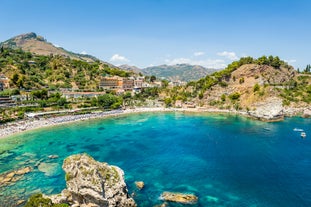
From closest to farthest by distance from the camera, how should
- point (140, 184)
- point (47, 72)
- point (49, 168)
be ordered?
point (140, 184)
point (49, 168)
point (47, 72)

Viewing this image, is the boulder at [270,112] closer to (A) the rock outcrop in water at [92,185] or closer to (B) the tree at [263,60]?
(B) the tree at [263,60]

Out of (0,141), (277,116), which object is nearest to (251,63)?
(277,116)

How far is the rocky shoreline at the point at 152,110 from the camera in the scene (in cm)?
5188

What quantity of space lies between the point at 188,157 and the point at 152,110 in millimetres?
46951

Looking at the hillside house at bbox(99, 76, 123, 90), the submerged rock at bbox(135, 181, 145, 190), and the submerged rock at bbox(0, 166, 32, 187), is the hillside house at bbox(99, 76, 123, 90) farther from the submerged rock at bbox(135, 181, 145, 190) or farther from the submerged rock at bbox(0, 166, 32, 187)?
the submerged rock at bbox(135, 181, 145, 190)

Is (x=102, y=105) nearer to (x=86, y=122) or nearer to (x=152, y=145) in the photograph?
(x=86, y=122)

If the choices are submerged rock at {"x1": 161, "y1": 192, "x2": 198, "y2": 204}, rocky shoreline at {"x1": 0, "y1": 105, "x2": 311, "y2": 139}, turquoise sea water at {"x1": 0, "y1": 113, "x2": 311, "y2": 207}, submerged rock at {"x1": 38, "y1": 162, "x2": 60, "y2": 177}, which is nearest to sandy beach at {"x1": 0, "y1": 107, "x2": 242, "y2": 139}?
rocky shoreline at {"x1": 0, "y1": 105, "x2": 311, "y2": 139}

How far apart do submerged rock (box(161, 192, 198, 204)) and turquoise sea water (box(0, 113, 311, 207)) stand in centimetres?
86

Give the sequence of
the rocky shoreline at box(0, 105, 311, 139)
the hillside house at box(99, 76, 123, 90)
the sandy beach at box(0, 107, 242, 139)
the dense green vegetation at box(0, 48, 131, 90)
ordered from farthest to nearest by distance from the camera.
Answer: the hillside house at box(99, 76, 123, 90), the dense green vegetation at box(0, 48, 131, 90), the rocky shoreline at box(0, 105, 311, 139), the sandy beach at box(0, 107, 242, 139)

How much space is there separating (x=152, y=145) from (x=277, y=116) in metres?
42.9

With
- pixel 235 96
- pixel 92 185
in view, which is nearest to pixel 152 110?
pixel 235 96

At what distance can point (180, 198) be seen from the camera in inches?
894

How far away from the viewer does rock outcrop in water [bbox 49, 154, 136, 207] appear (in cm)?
1961

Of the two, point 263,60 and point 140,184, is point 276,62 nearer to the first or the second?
point 263,60
